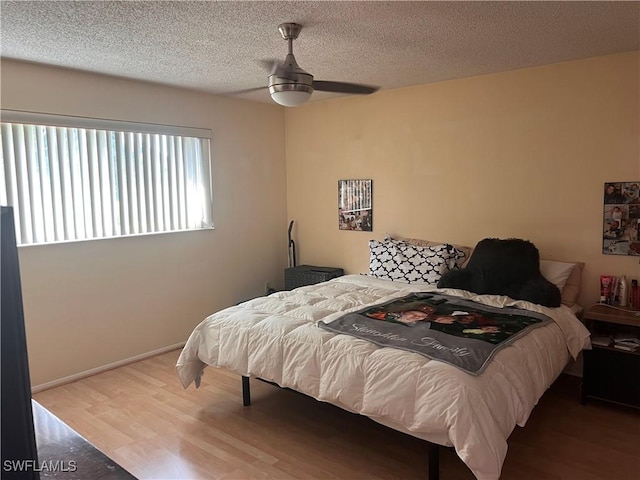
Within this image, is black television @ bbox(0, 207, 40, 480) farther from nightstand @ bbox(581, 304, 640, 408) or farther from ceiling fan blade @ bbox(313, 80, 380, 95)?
nightstand @ bbox(581, 304, 640, 408)

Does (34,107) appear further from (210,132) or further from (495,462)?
(495,462)

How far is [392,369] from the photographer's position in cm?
218

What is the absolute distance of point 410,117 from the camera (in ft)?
13.6

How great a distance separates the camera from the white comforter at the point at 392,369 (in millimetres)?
1950

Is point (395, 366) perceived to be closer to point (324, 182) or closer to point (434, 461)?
point (434, 461)

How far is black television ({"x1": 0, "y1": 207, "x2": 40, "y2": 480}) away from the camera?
59cm

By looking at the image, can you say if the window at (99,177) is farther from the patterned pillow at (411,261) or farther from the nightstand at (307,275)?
the patterned pillow at (411,261)

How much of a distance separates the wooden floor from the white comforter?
33 centimetres

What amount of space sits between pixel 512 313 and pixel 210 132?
3.09 metres

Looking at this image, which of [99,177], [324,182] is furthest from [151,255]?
[324,182]

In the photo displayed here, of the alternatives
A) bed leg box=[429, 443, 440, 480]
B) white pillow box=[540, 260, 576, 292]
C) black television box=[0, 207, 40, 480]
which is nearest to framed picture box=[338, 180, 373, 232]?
white pillow box=[540, 260, 576, 292]

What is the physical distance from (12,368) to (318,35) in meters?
2.50

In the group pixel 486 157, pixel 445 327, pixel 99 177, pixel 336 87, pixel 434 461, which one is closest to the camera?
pixel 434 461

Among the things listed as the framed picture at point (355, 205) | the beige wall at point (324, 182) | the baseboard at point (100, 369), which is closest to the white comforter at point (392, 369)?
the beige wall at point (324, 182)
